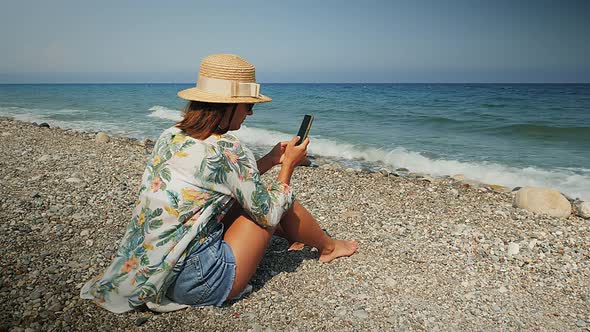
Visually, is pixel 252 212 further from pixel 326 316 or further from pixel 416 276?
pixel 416 276

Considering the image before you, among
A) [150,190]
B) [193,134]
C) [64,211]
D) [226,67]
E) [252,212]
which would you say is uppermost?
[226,67]

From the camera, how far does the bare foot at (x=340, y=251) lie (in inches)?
146

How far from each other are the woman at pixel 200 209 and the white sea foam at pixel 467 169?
6.52 metres

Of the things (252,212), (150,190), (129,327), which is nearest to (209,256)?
(252,212)

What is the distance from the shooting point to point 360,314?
3000mm

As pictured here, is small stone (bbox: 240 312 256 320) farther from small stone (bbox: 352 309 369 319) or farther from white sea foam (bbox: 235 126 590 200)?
white sea foam (bbox: 235 126 590 200)

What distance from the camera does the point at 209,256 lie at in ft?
8.39

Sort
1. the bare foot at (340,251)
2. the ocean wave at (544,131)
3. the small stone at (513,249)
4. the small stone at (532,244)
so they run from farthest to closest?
the ocean wave at (544,131) → the small stone at (532,244) → the small stone at (513,249) → the bare foot at (340,251)

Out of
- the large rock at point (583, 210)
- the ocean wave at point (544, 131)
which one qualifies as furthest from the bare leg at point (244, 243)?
the ocean wave at point (544, 131)

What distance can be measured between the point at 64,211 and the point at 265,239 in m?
3.02

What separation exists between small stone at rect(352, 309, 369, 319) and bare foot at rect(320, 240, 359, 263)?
74 cm

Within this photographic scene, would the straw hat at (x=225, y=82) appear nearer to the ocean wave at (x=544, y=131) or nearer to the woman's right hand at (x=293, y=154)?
the woman's right hand at (x=293, y=154)

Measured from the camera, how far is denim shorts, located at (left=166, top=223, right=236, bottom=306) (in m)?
2.55

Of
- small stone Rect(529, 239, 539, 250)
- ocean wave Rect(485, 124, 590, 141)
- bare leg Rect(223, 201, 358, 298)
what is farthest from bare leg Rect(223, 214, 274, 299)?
ocean wave Rect(485, 124, 590, 141)
